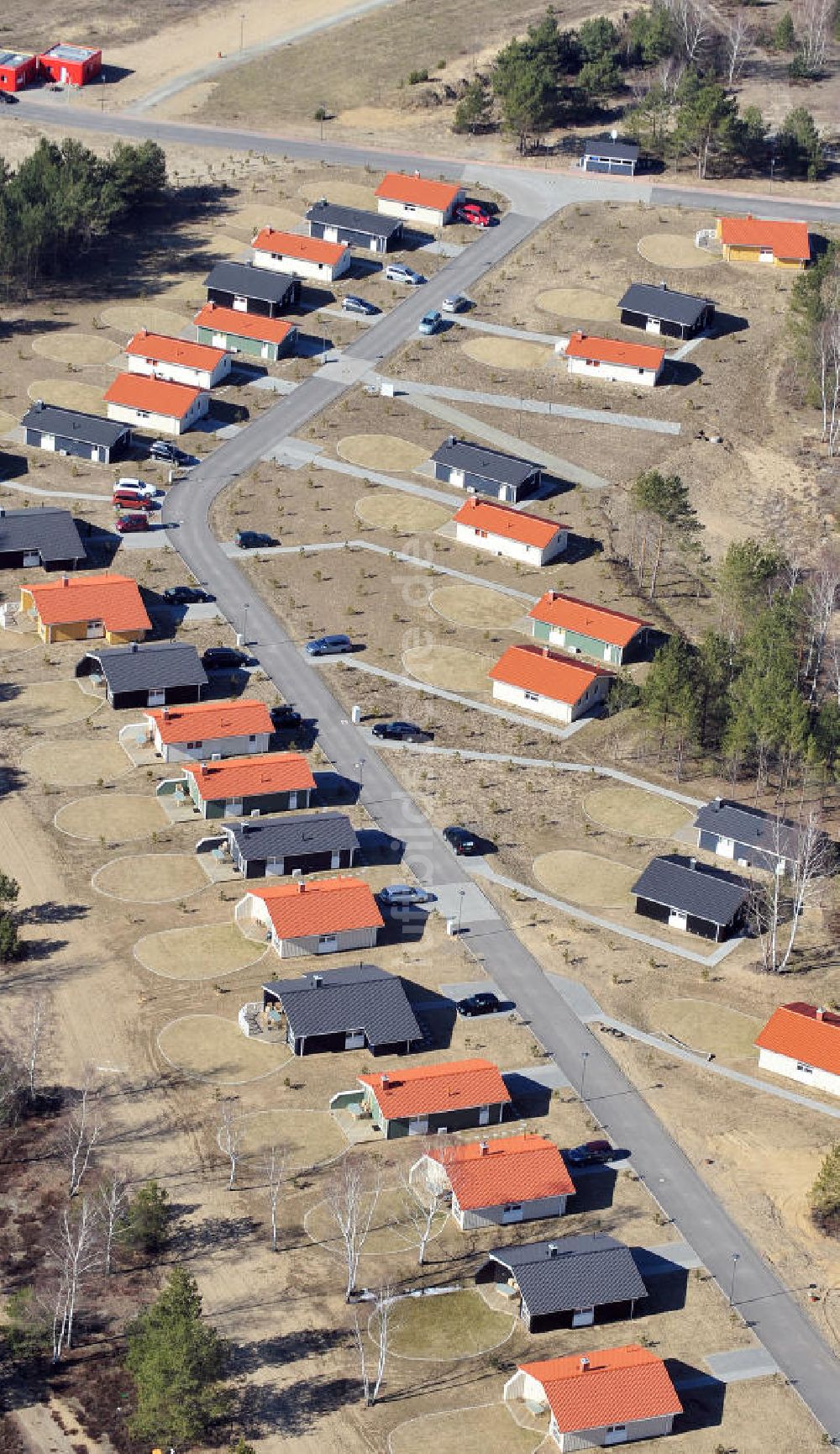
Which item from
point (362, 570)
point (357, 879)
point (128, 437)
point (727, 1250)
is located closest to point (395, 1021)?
point (357, 879)

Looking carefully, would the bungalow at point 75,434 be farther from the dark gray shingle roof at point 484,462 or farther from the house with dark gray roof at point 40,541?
the dark gray shingle roof at point 484,462

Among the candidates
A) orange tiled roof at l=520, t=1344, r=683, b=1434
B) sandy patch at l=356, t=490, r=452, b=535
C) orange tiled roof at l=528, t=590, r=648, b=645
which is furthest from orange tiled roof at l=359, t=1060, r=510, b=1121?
sandy patch at l=356, t=490, r=452, b=535

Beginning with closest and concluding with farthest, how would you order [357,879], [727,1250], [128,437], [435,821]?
[727,1250] < [357,879] < [435,821] < [128,437]

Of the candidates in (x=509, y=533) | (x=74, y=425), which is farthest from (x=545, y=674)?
(x=74, y=425)

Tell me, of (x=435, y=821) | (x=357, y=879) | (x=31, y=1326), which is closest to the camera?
(x=31, y=1326)

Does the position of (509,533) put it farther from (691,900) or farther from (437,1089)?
(437,1089)

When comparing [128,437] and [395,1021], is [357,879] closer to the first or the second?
[395,1021]

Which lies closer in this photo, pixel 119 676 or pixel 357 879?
pixel 357 879
